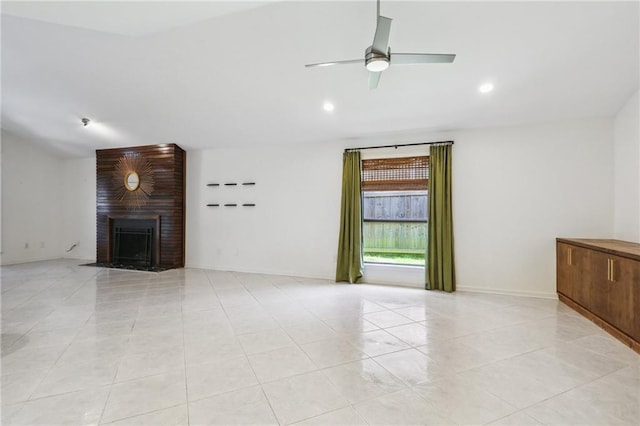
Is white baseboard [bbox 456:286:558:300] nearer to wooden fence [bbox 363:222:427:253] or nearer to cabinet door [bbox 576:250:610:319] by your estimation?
cabinet door [bbox 576:250:610:319]

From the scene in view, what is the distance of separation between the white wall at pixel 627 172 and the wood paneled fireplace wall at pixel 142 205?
287 inches

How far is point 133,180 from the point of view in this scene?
6.31m

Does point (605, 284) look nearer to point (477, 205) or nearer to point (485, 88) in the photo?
point (477, 205)

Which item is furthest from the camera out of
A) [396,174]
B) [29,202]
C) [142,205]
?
[29,202]

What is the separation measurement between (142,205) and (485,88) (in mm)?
6707

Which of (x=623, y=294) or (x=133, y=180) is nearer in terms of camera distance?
(x=623, y=294)

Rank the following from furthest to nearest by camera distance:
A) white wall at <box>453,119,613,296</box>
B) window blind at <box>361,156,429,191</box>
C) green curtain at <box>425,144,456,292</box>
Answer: window blind at <box>361,156,429,191</box>
green curtain at <box>425,144,456,292</box>
white wall at <box>453,119,613,296</box>

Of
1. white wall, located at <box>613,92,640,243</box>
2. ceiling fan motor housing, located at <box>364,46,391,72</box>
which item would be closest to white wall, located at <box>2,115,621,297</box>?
white wall, located at <box>613,92,640,243</box>

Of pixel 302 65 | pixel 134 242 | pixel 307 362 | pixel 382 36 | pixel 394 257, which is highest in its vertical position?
pixel 302 65

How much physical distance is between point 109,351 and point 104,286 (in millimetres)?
2720

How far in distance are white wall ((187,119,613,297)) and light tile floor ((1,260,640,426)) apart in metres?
0.69

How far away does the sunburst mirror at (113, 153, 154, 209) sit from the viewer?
618cm

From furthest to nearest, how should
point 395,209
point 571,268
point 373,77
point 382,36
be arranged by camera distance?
point 395,209
point 571,268
point 373,77
point 382,36

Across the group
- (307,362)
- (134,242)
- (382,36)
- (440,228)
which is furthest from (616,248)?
(134,242)
